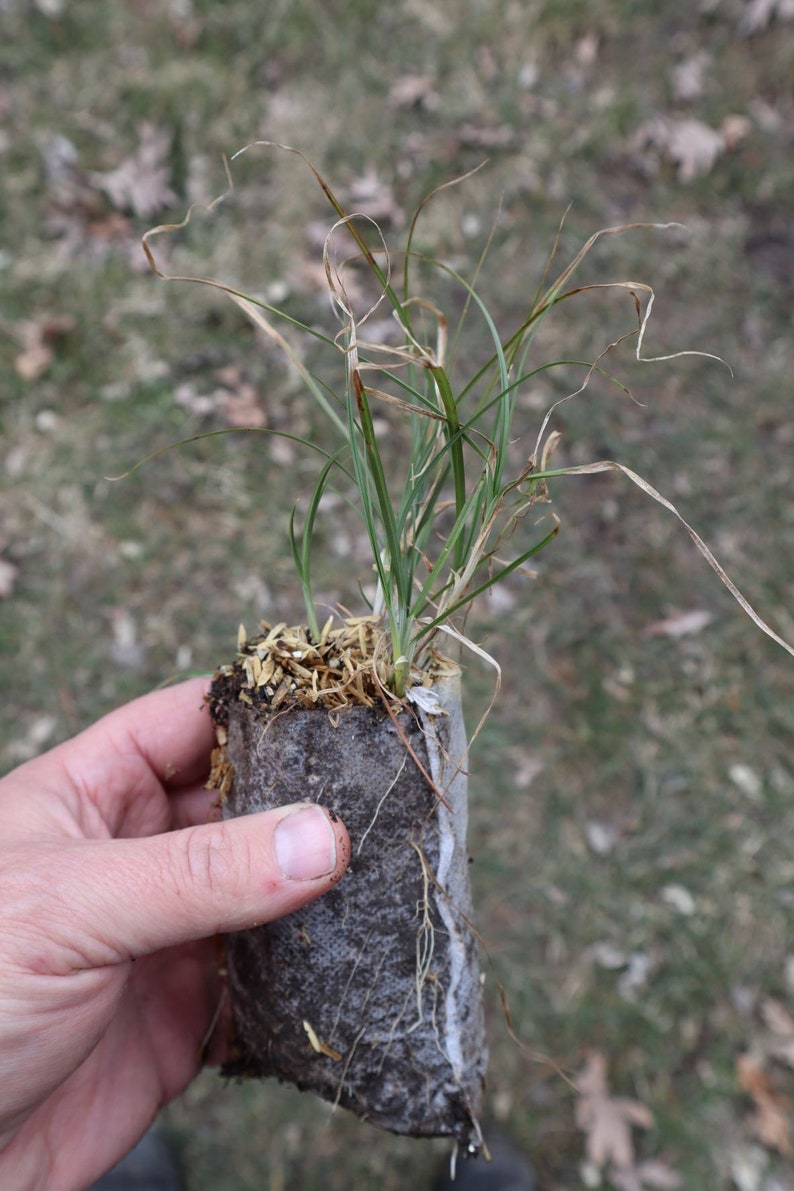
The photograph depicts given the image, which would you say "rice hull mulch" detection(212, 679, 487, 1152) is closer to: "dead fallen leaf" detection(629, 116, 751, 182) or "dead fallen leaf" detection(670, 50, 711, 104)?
"dead fallen leaf" detection(629, 116, 751, 182)

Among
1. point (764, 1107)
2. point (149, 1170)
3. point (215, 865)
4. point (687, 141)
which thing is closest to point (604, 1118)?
point (764, 1107)

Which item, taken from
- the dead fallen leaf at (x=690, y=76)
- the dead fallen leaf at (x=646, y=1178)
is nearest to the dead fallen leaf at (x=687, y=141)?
the dead fallen leaf at (x=690, y=76)

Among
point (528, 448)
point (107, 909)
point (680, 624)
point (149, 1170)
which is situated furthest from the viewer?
point (528, 448)

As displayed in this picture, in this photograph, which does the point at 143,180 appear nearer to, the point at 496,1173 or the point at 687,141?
the point at 687,141

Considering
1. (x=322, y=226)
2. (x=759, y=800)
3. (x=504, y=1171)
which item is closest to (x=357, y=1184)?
(x=504, y=1171)

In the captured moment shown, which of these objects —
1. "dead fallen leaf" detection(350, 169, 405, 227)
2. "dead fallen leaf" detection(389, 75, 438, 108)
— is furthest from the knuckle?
"dead fallen leaf" detection(389, 75, 438, 108)

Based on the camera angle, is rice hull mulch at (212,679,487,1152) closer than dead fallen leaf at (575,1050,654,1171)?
Yes

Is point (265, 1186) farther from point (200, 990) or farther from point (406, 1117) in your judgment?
point (406, 1117)
